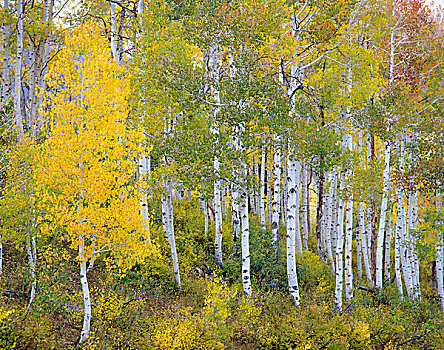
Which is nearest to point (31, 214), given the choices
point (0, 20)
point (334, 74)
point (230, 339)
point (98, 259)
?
point (98, 259)

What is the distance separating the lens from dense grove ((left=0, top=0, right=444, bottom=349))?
7.93 m

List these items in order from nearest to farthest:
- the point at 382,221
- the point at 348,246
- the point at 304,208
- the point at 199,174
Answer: the point at 199,174
the point at 348,246
the point at 382,221
the point at 304,208

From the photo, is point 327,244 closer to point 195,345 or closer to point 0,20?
point 195,345

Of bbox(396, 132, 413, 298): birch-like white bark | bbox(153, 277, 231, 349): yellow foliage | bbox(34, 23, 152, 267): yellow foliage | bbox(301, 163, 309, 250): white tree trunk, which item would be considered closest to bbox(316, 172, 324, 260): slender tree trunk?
bbox(301, 163, 309, 250): white tree trunk

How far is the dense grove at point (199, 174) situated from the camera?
7930mm

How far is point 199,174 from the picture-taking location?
9.95m

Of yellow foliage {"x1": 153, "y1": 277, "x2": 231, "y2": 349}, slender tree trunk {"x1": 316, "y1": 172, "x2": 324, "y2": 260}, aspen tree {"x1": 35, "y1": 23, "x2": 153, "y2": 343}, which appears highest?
aspen tree {"x1": 35, "y1": 23, "x2": 153, "y2": 343}

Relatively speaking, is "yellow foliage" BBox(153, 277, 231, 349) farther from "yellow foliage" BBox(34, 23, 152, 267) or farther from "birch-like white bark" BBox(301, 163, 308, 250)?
"birch-like white bark" BBox(301, 163, 308, 250)

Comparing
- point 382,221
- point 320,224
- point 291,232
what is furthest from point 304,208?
point 291,232

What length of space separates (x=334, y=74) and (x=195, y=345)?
8.94 m

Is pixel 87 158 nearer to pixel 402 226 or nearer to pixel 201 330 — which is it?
pixel 201 330

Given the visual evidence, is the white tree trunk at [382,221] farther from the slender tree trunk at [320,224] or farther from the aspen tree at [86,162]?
the aspen tree at [86,162]


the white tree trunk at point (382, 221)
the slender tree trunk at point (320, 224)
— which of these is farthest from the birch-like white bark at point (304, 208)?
the white tree trunk at point (382, 221)

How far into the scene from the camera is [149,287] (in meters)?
11.3
